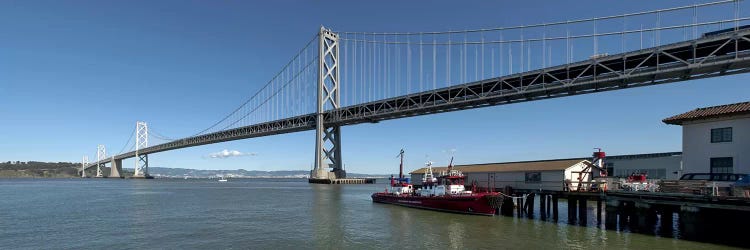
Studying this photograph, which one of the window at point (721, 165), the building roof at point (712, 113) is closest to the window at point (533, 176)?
the building roof at point (712, 113)

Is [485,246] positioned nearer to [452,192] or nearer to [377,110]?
[452,192]

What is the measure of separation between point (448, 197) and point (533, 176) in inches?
299

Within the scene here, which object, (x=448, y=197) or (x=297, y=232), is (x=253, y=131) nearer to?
(x=448, y=197)

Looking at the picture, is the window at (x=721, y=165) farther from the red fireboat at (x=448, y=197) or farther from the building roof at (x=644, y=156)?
the building roof at (x=644, y=156)

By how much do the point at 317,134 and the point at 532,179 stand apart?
2562 inches

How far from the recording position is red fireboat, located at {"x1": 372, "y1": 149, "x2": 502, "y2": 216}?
35.3 meters

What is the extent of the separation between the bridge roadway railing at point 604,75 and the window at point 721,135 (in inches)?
640

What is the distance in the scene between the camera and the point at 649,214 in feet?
86.2

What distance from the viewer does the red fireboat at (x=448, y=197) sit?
35312 millimetres

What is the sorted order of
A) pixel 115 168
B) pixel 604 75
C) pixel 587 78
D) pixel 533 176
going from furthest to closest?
pixel 115 168
pixel 587 78
pixel 604 75
pixel 533 176

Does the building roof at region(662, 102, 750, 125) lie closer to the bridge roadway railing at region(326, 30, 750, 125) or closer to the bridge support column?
the bridge roadway railing at region(326, 30, 750, 125)

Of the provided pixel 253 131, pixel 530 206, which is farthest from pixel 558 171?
pixel 253 131

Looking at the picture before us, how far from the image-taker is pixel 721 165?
2934cm

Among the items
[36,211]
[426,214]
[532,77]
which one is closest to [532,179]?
[426,214]
